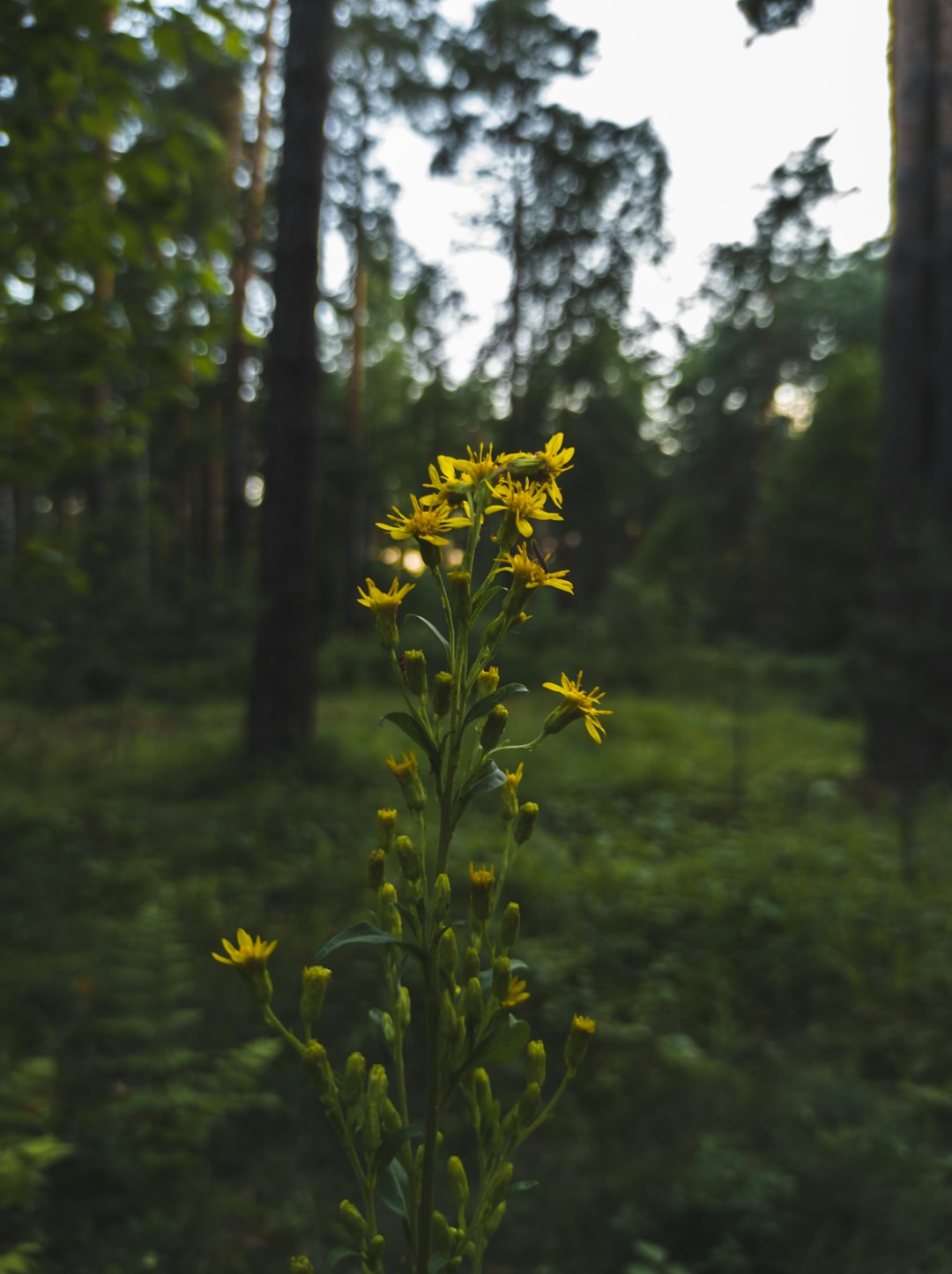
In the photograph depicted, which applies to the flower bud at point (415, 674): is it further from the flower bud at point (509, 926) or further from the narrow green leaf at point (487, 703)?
the flower bud at point (509, 926)

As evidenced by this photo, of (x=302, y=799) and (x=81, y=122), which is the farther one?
(x=302, y=799)

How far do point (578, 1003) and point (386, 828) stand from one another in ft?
9.13

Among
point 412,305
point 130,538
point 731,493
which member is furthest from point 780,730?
point 731,493

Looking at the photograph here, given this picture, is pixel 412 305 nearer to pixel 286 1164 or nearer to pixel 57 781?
pixel 57 781

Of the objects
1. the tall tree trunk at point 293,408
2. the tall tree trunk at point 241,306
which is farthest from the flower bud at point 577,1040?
the tall tree trunk at point 241,306

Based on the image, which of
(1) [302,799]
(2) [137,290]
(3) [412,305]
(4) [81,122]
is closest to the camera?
(4) [81,122]

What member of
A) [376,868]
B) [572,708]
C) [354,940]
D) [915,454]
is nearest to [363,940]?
[354,940]

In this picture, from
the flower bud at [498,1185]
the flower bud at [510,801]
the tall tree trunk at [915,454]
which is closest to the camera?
the flower bud at [498,1185]

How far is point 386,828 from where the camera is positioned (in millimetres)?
921

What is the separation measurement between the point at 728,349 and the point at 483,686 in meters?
21.3

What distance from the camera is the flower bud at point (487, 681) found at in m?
0.93

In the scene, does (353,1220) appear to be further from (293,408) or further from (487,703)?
(293,408)

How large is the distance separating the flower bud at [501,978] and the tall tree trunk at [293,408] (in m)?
5.62

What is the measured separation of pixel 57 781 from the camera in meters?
6.45
